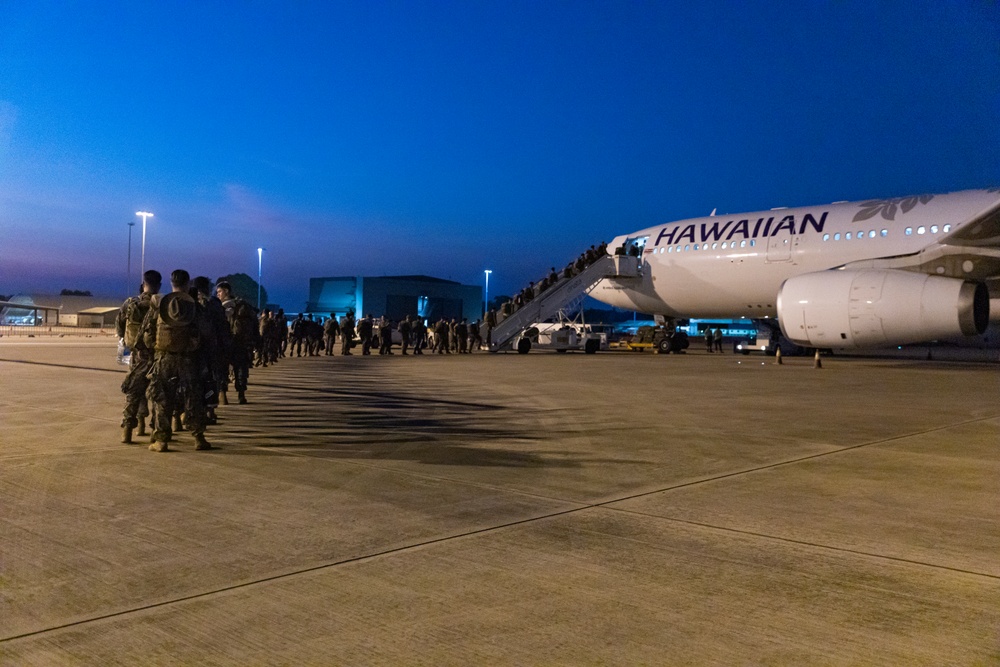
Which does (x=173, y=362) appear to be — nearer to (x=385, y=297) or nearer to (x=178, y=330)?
(x=178, y=330)

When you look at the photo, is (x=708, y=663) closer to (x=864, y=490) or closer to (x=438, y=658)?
(x=438, y=658)

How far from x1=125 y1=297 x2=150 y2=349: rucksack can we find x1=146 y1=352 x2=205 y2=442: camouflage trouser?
0.93m

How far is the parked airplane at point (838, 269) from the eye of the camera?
52.5ft

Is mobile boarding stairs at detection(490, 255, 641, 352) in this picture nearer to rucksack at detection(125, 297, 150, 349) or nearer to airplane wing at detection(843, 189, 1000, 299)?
airplane wing at detection(843, 189, 1000, 299)

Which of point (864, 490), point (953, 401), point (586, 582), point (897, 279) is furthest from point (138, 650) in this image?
point (897, 279)

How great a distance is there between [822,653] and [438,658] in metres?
1.38

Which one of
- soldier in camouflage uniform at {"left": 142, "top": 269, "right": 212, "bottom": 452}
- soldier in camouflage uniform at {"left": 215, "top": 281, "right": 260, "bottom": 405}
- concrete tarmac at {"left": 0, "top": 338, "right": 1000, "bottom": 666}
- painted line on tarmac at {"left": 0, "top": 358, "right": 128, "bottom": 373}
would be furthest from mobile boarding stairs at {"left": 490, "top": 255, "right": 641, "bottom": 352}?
soldier in camouflage uniform at {"left": 142, "top": 269, "right": 212, "bottom": 452}

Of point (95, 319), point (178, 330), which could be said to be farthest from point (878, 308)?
point (95, 319)

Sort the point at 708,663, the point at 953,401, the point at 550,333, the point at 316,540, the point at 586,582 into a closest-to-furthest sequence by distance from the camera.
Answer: the point at 708,663
the point at 586,582
the point at 316,540
the point at 953,401
the point at 550,333

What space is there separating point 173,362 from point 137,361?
0.81 meters

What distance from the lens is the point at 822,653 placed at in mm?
2830

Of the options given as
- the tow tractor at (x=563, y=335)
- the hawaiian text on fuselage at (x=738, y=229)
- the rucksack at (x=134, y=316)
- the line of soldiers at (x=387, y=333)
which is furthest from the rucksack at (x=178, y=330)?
the tow tractor at (x=563, y=335)

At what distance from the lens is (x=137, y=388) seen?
7480 millimetres

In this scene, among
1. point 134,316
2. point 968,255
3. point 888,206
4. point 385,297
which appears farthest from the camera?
point 385,297
